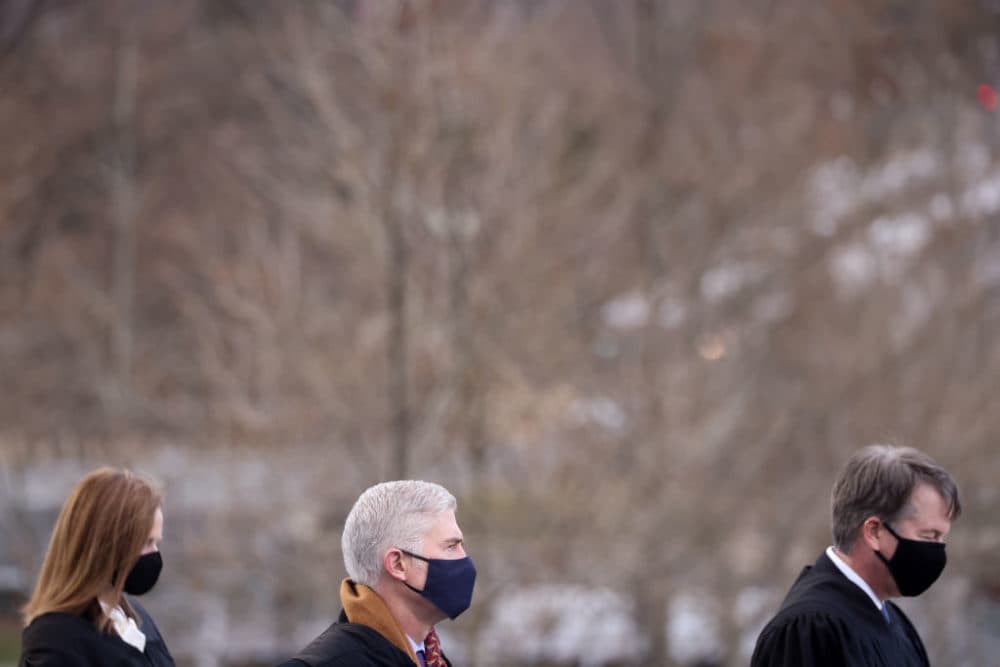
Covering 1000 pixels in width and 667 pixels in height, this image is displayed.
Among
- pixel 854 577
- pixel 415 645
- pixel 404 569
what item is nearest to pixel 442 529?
pixel 404 569

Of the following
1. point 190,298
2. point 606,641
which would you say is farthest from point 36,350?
point 606,641

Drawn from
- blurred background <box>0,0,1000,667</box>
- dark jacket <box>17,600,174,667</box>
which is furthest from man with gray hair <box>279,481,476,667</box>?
blurred background <box>0,0,1000,667</box>

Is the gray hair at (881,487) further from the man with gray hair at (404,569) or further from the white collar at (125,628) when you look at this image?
the white collar at (125,628)

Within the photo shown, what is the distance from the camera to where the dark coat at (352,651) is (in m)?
2.96

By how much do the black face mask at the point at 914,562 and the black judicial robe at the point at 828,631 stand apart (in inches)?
4.1

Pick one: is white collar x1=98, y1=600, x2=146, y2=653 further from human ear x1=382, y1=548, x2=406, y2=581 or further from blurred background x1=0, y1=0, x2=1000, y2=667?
blurred background x1=0, y1=0, x2=1000, y2=667

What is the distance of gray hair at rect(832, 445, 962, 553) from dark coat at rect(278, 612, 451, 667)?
4.24 ft

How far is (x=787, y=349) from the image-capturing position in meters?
14.4

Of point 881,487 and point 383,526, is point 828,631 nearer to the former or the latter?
point 881,487

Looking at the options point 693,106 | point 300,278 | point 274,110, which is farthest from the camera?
point 693,106

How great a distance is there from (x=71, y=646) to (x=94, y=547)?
273 millimetres

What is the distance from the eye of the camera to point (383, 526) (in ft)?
10.4

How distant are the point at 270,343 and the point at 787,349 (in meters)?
5.72

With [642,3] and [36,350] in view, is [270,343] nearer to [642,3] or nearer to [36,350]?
[36,350]
